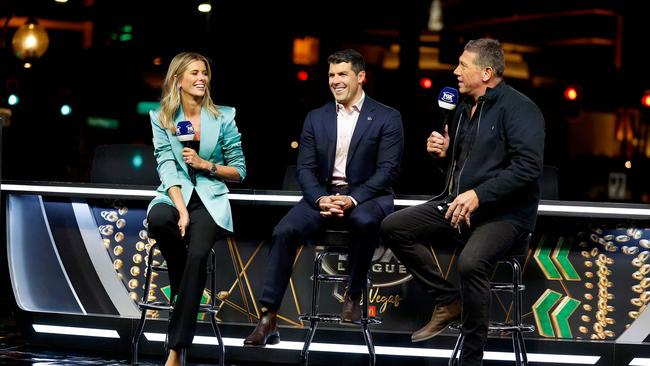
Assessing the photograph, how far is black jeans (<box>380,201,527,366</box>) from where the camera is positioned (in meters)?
5.32

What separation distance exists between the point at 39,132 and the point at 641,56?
8874 millimetres

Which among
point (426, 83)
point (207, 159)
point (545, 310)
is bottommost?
point (545, 310)

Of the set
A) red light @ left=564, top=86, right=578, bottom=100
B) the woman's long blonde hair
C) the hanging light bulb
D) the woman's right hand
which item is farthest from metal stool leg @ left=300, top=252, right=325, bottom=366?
red light @ left=564, top=86, right=578, bottom=100

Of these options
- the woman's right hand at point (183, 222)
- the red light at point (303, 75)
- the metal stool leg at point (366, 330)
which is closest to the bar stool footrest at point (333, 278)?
the metal stool leg at point (366, 330)

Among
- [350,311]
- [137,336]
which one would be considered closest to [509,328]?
[350,311]

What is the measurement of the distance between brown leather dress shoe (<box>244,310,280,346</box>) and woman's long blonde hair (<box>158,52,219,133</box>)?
42.1 inches

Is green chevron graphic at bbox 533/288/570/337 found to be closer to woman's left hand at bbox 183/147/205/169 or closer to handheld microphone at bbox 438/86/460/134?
handheld microphone at bbox 438/86/460/134

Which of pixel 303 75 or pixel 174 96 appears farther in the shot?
pixel 303 75

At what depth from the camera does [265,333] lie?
19.0 feet

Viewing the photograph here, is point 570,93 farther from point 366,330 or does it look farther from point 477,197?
point 477,197

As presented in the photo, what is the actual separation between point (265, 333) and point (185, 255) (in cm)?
57

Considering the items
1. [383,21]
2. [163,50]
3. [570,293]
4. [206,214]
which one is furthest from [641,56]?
[206,214]

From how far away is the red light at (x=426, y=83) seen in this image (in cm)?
1374

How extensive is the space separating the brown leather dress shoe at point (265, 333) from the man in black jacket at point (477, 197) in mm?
714
